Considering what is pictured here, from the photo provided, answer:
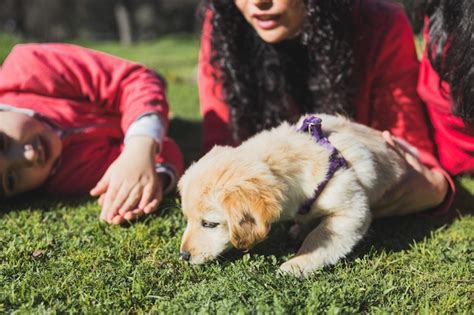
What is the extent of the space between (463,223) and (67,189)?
295 centimetres

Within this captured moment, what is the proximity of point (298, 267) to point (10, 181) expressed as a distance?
2201 millimetres

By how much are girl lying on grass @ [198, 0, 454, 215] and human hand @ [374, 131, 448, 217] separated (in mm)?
26

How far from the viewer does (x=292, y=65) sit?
170 inches

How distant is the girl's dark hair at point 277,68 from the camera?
13.0 feet

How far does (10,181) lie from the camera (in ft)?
12.2

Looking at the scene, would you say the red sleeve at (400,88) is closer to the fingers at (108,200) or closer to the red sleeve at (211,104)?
the red sleeve at (211,104)

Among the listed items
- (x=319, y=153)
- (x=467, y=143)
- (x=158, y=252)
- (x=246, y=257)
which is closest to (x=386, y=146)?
(x=319, y=153)

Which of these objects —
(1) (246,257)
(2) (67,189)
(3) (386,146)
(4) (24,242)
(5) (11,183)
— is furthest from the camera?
(2) (67,189)

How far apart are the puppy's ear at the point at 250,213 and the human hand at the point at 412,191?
1124 millimetres

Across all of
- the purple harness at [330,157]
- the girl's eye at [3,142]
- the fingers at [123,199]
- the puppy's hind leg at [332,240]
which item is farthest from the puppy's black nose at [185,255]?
the girl's eye at [3,142]

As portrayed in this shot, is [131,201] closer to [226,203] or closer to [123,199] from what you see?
[123,199]

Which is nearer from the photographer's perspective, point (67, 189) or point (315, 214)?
point (315, 214)

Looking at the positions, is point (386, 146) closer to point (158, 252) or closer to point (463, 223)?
point (463, 223)

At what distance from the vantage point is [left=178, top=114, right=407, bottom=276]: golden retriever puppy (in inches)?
100
